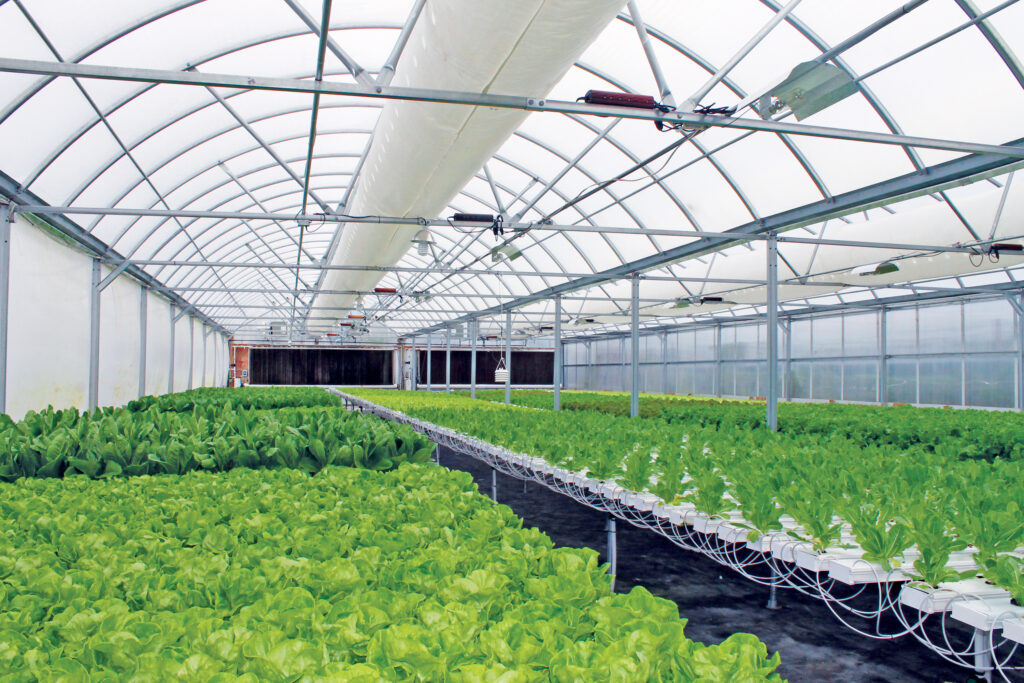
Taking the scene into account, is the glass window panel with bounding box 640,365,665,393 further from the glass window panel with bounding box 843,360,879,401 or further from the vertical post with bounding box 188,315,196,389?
the vertical post with bounding box 188,315,196,389

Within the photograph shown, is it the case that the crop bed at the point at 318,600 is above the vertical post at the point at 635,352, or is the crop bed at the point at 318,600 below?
below

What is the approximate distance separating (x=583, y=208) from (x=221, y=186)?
6.42m

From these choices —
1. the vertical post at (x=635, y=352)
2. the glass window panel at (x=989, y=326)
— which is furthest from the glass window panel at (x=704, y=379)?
the vertical post at (x=635, y=352)

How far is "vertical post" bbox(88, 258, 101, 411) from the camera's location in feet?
35.9

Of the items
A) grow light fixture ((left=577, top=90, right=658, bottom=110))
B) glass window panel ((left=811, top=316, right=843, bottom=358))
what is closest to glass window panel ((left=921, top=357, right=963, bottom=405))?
glass window panel ((left=811, top=316, right=843, bottom=358))

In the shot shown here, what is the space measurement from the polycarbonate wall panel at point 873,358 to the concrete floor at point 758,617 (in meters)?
13.0

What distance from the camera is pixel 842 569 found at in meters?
2.90

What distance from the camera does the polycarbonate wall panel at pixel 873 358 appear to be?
15812 millimetres

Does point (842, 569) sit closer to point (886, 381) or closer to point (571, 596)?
point (571, 596)

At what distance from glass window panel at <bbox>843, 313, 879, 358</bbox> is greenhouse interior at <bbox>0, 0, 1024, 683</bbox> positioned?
118 inches

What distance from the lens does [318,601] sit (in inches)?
65.7

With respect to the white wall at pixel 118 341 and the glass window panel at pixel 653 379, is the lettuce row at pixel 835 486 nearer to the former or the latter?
the white wall at pixel 118 341

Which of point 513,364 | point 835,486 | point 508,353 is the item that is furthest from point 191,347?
point 835,486

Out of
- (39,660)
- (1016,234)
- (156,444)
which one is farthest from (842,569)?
(1016,234)
